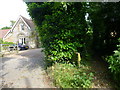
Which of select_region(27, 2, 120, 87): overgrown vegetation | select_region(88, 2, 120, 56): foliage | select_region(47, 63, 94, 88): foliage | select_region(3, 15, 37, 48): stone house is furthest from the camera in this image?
select_region(3, 15, 37, 48): stone house

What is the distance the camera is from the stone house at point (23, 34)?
1562 cm

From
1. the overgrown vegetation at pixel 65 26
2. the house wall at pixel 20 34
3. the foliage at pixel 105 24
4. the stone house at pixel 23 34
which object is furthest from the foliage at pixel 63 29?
the house wall at pixel 20 34

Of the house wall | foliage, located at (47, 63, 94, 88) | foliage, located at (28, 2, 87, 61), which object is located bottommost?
foliage, located at (47, 63, 94, 88)

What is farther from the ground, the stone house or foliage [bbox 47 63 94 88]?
the stone house

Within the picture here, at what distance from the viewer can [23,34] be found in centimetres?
1608

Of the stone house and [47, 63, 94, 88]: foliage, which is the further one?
the stone house

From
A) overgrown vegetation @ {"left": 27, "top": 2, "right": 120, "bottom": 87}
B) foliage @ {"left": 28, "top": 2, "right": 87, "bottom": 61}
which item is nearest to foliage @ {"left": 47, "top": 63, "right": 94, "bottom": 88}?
overgrown vegetation @ {"left": 27, "top": 2, "right": 120, "bottom": 87}

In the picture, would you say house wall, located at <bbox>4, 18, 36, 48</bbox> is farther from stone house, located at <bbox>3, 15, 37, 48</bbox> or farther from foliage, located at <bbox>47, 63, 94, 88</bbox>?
foliage, located at <bbox>47, 63, 94, 88</bbox>

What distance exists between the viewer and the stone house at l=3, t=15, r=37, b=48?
51.2 feet

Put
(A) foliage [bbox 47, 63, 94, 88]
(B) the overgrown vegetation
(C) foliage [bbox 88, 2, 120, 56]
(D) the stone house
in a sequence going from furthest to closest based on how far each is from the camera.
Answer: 1. (D) the stone house
2. (C) foliage [bbox 88, 2, 120, 56]
3. (B) the overgrown vegetation
4. (A) foliage [bbox 47, 63, 94, 88]

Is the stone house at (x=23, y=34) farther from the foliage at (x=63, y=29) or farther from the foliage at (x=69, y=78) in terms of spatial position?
the foliage at (x=69, y=78)

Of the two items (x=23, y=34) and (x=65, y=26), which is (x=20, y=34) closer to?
(x=23, y=34)

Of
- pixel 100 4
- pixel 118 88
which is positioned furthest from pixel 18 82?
pixel 100 4

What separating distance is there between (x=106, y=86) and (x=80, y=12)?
A: 317 cm
